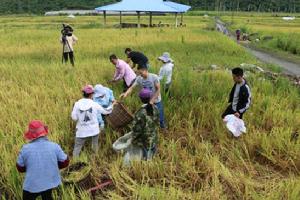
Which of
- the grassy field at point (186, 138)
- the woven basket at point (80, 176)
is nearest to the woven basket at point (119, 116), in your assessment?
the grassy field at point (186, 138)

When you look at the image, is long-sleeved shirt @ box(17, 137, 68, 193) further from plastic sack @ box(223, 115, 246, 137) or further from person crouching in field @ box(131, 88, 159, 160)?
plastic sack @ box(223, 115, 246, 137)

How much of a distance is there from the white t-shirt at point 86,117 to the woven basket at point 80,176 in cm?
53

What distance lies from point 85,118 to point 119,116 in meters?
0.59

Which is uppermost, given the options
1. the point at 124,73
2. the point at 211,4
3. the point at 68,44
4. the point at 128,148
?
the point at 211,4

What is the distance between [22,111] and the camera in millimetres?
5801

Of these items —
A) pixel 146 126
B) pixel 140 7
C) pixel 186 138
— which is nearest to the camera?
pixel 146 126

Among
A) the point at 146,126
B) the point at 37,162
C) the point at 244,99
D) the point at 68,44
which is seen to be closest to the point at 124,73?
the point at 244,99

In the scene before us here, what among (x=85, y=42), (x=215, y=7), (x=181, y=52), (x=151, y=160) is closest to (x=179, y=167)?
(x=151, y=160)

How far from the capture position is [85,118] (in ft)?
15.1

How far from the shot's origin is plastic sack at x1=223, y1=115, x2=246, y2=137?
4980 mm

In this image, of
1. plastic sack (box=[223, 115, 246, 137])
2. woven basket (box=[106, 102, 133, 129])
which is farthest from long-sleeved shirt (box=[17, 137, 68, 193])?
plastic sack (box=[223, 115, 246, 137])

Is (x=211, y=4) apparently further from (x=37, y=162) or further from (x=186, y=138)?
(x=37, y=162)

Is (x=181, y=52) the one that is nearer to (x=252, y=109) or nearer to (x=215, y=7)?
(x=252, y=109)

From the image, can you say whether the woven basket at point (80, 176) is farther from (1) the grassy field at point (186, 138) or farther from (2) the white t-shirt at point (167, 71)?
(2) the white t-shirt at point (167, 71)
